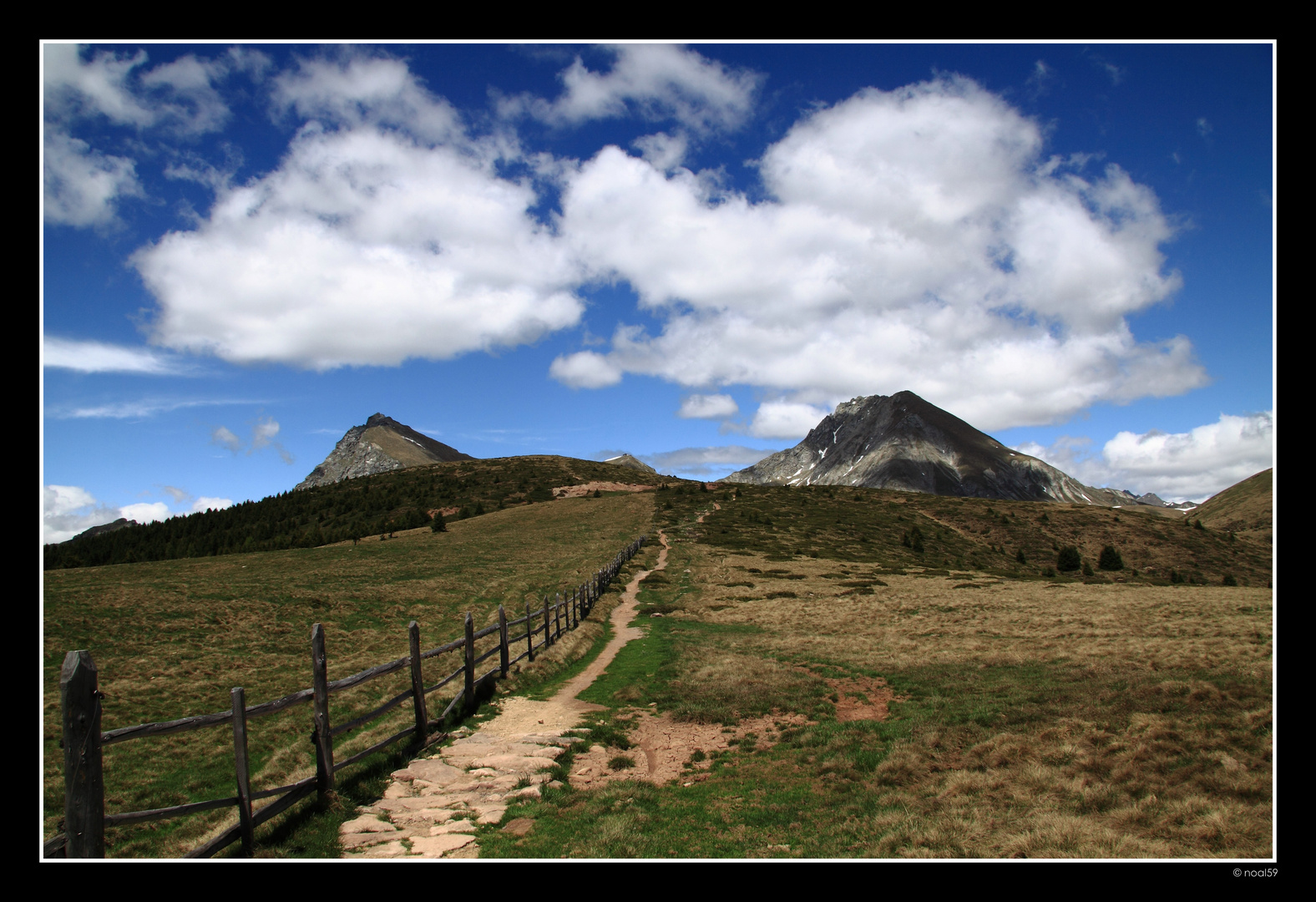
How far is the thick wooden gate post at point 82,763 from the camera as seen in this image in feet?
18.6

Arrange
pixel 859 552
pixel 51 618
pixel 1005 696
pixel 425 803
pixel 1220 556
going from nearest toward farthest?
pixel 425 803 → pixel 1005 696 → pixel 51 618 → pixel 859 552 → pixel 1220 556

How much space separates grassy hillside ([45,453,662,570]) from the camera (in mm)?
68188

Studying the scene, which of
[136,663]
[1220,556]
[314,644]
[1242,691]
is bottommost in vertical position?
[1220,556]

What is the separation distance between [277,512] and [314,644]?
319 feet

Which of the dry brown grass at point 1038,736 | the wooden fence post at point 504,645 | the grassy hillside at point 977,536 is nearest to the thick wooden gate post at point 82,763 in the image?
the dry brown grass at point 1038,736

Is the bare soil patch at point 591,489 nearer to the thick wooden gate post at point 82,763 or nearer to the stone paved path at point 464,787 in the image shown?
the stone paved path at point 464,787

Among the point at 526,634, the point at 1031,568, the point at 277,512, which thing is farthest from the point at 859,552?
the point at 277,512

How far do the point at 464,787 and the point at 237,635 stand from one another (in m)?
17.9

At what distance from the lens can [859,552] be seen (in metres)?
60.5

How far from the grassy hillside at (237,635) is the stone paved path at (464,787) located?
1.66 metres

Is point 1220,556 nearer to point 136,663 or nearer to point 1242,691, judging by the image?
point 1242,691

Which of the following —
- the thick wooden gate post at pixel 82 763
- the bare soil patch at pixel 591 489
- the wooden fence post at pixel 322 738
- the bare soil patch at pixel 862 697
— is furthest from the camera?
the bare soil patch at pixel 591 489

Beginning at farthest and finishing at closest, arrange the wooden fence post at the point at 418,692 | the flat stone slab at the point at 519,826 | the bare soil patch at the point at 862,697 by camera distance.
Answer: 1. the bare soil patch at the point at 862,697
2. the wooden fence post at the point at 418,692
3. the flat stone slab at the point at 519,826

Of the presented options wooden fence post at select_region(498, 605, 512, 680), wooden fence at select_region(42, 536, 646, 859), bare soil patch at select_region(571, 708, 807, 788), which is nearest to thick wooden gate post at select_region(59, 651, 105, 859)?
wooden fence at select_region(42, 536, 646, 859)
